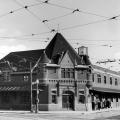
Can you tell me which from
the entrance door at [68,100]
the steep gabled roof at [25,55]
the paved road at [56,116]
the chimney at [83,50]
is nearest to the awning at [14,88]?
the steep gabled roof at [25,55]

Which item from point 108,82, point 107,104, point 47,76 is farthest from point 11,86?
point 108,82

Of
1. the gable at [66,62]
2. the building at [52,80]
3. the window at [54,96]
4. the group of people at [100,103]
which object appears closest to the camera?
the window at [54,96]

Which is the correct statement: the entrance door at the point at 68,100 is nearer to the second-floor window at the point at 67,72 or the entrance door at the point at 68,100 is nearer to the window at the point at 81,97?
the window at the point at 81,97

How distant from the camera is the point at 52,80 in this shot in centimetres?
4338

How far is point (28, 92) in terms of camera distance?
44781 mm

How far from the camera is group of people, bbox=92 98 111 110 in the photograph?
154 feet

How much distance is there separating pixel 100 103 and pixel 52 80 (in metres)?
10.9

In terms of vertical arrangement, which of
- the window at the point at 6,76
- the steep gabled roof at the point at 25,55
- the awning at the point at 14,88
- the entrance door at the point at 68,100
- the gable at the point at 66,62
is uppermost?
the steep gabled roof at the point at 25,55

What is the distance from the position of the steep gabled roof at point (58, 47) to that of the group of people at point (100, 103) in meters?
7.45

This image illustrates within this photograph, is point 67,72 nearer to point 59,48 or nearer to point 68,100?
point 68,100

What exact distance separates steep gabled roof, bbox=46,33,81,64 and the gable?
1971 mm

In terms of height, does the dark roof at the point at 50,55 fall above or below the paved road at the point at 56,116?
above

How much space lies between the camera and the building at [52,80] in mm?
43219

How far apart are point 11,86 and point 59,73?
27.5 feet
